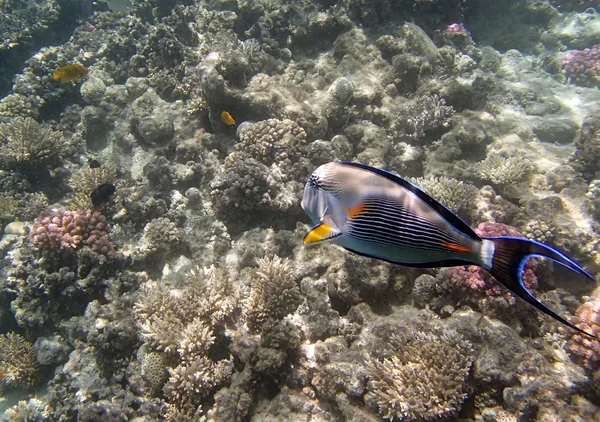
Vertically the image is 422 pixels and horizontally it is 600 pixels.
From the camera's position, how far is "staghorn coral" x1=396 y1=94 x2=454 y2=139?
6.92 m

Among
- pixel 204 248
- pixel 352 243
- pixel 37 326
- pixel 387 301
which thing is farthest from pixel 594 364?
pixel 37 326

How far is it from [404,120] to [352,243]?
633 centimetres

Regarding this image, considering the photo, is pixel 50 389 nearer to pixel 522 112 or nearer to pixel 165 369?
pixel 165 369

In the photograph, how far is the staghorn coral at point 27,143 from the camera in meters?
7.61

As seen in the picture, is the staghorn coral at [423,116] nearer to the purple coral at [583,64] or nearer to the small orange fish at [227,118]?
the small orange fish at [227,118]

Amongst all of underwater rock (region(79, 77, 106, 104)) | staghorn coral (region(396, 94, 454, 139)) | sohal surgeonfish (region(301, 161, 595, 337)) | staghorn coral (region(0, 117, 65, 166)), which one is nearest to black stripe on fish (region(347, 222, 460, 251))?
sohal surgeonfish (region(301, 161, 595, 337))

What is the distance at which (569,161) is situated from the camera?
6.88 metres

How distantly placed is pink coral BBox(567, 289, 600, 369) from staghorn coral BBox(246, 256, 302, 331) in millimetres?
3343

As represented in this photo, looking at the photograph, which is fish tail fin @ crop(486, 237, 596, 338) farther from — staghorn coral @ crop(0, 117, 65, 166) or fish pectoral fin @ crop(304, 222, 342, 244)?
staghorn coral @ crop(0, 117, 65, 166)

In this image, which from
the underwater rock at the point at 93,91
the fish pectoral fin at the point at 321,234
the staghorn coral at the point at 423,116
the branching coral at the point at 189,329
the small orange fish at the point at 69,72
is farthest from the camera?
the underwater rock at the point at 93,91

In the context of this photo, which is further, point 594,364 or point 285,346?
point 285,346

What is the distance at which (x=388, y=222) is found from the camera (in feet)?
4.53

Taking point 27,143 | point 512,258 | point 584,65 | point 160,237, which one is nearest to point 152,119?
point 160,237

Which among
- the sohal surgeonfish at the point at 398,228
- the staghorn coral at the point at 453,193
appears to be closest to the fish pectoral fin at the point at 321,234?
the sohal surgeonfish at the point at 398,228
